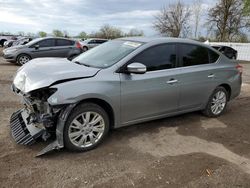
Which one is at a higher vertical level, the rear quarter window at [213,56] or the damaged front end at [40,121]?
the rear quarter window at [213,56]

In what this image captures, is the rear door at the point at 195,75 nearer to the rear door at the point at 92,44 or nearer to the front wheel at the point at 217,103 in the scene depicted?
the front wheel at the point at 217,103

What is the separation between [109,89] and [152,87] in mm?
835

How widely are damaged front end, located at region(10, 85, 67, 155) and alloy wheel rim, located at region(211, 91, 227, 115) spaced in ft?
11.3

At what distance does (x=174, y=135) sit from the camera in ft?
15.2

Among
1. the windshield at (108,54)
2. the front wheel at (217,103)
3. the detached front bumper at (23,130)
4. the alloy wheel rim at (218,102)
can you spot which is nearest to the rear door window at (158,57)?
the windshield at (108,54)

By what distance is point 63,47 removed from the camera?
43.5 ft

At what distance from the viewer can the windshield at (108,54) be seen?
169 inches

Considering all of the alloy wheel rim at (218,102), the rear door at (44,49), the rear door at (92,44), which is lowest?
the rear door at (92,44)

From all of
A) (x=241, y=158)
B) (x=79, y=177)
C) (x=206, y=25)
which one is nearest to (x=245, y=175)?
(x=241, y=158)

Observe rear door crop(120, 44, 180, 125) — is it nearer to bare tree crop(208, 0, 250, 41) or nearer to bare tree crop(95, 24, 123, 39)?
bare tree crop(208, 0, 250, 41)

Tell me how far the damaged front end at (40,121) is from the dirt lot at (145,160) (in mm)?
169

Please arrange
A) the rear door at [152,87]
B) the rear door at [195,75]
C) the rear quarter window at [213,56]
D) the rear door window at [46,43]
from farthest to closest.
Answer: the rear door window at [46,43] → the rear quarter window at [213,56] → the rear door at [195,75] → the rear door at [152,87]

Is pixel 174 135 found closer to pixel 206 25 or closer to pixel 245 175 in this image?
pixel 245 175

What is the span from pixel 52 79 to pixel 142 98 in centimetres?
148
